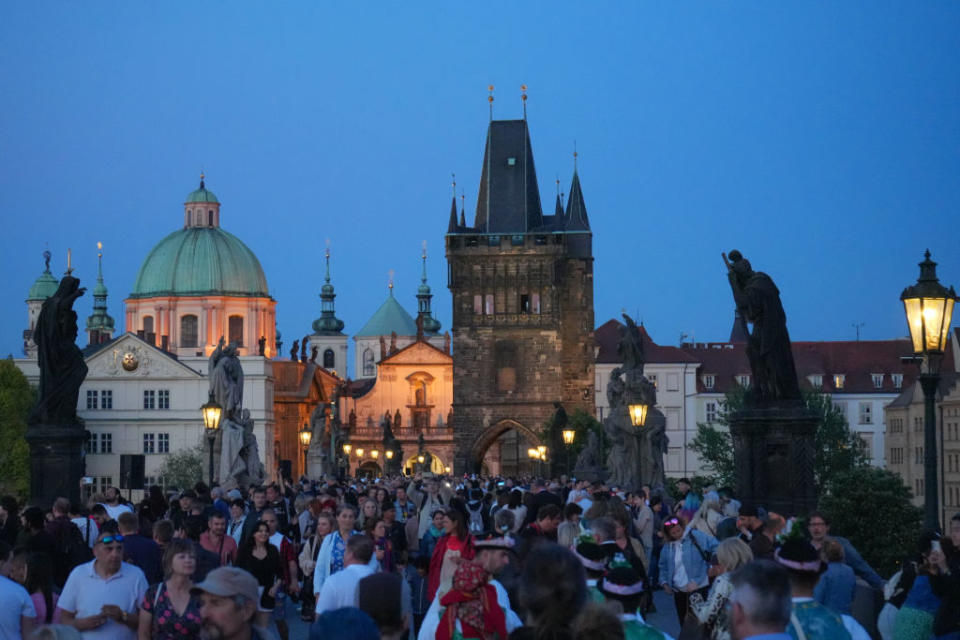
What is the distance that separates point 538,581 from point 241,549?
577 centimetres

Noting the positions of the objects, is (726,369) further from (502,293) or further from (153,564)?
(153,564)

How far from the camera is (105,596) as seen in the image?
9.27 meters

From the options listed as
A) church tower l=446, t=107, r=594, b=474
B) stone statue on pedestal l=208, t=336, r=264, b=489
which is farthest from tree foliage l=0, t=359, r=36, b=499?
stone statue on pedestal l=208, t=336, r=264, b=489

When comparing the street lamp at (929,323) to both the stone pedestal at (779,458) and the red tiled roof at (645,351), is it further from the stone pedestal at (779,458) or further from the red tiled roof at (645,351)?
the red tiled roof at (645,351)

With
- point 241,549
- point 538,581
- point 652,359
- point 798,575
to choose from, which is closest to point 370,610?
point 538,581

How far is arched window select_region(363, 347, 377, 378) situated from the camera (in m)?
170

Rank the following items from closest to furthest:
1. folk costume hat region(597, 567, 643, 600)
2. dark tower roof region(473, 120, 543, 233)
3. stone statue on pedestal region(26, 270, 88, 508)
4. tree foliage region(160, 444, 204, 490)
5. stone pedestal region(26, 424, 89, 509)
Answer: folk costume hat region(597, 567, 643, 600)
stone statue on pedestal region(26, 270, 88, 508)
stone pedestal region(26, 424, 89, 509)
tree foliage region(160, 444, 204, 490)
dark tower roof region(473, 120, 543, 233)

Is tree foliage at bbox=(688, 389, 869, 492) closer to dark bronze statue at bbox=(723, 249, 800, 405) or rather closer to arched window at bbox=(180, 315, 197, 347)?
arched window at bbox=(180, 315, 197, 347)

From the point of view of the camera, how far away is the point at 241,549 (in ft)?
39.7

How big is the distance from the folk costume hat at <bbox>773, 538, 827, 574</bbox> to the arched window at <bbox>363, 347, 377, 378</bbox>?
162m

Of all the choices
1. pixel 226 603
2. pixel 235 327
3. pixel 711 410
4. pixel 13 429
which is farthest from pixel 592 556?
pixel 235 327

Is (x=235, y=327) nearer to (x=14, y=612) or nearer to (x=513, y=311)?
(x=513, y=311)

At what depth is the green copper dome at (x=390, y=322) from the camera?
17138 centimetres

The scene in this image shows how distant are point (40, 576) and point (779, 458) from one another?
26.6 feet
